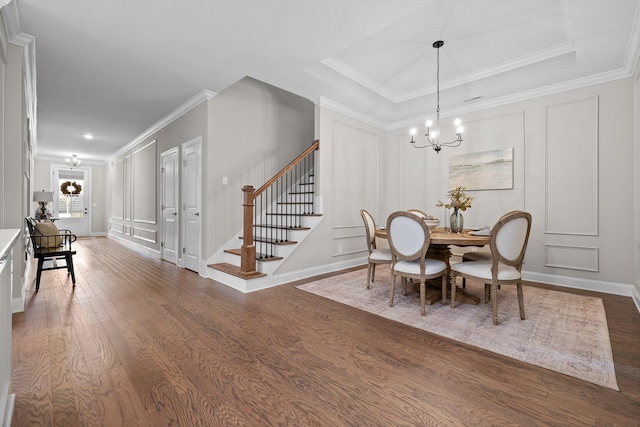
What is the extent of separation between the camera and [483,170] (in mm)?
4645

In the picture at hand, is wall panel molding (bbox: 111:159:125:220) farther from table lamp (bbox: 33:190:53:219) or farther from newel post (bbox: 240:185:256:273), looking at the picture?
newel post (bbox: 240:185:256:273)

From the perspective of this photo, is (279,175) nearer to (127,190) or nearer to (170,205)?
(170,205)

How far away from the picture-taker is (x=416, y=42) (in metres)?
3.35

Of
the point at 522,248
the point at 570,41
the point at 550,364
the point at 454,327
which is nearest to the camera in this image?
the point at 550,364

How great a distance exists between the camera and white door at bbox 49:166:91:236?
970 centimetres

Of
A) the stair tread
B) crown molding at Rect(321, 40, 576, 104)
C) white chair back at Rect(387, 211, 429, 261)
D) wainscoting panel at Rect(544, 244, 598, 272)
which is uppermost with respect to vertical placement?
crown molding at Rect(321, 40, 576, 104)

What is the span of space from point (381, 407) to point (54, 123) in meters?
7.87

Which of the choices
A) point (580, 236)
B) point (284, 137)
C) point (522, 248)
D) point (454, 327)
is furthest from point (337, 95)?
point (580, 236)

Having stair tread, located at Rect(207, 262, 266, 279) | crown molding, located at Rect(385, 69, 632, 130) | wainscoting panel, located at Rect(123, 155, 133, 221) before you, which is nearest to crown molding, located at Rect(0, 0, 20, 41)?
stair tread, located at Rect(207, 262, 266, 279)

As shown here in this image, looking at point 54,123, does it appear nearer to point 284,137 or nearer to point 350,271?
point 284,137

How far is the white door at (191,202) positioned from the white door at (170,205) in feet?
0.93

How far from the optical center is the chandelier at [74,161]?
9.12m

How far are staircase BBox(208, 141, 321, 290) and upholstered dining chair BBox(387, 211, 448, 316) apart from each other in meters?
1.61

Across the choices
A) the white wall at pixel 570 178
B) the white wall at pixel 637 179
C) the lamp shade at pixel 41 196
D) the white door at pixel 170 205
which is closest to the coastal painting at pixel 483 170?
the white wall at pixel 570 178
